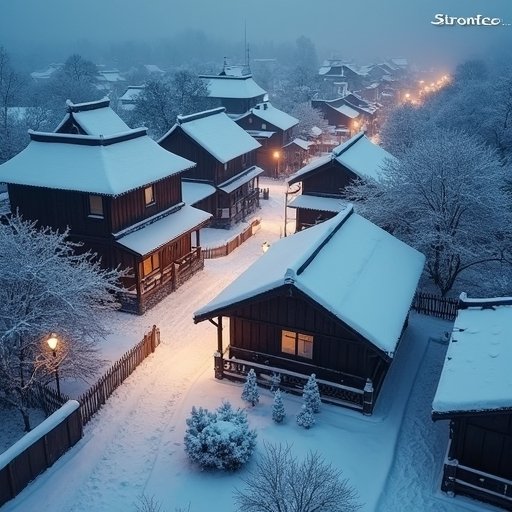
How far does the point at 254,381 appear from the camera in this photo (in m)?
18.4

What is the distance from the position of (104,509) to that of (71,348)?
582 centimetres

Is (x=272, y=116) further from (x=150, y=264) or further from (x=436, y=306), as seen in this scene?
(x=436, y=306)

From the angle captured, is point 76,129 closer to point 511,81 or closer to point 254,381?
point 254,381

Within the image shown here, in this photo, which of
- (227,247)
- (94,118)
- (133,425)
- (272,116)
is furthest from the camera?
(272,116)

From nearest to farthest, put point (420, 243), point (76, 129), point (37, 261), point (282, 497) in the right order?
1. point (282, 497)
2. point (37, 261)
3. point (420, 243)
4. point (76, 129)

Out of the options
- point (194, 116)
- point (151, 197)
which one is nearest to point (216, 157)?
point (194, 116)

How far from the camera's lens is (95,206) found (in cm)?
2620

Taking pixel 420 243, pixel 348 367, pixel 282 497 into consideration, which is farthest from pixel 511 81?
pixel 282 497

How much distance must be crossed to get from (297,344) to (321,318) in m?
1.60

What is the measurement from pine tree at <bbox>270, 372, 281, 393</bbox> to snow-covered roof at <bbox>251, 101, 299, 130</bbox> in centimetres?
4526

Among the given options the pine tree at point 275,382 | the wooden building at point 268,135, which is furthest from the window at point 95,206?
the wooden building at point 268,135

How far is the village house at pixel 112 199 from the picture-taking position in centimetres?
2584

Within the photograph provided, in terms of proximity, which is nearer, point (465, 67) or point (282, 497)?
point (282, 497)

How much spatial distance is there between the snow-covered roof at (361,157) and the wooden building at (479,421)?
60.9ft
